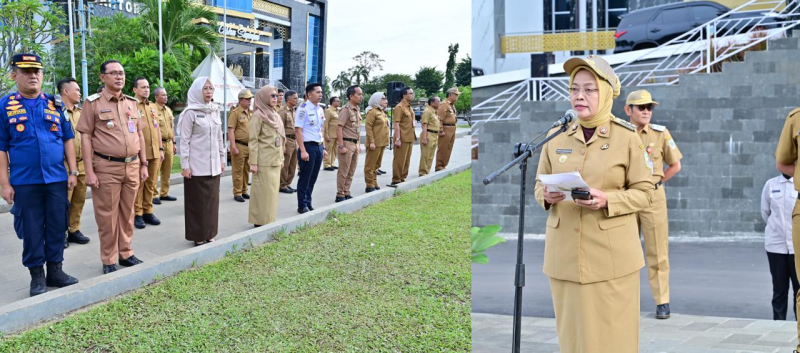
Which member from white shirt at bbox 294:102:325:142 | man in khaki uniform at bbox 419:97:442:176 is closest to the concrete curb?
white shirt at bbox 294:102:325:142

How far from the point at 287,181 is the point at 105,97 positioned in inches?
178

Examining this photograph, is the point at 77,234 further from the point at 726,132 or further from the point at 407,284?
the point at 726,132

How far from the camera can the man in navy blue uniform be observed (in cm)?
400

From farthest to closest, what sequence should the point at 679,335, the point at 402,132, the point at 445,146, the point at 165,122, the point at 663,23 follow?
the point at 445,146, the point at 402,132, the point at 165,122, the point at 663,23, the point at 679,335

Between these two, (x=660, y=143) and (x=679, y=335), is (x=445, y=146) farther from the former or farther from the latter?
(x=679, y=335)

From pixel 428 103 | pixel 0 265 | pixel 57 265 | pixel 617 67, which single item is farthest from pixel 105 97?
pixel 428 103

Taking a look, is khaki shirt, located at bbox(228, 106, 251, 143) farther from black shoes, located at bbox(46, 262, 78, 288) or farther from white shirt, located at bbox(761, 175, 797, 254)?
white shirt, located at bbox(761, 175, 797, 254)

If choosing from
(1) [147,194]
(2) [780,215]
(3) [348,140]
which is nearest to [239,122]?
(3) [348,140]

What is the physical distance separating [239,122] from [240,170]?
1.97ft

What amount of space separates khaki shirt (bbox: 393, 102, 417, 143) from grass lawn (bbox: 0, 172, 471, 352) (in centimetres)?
372

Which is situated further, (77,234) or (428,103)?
(428,103)

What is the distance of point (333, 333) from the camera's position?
11.6 feet

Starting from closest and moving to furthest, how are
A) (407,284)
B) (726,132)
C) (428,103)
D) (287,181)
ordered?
(407,284) < (726,132) < (287,181) < (428,103)

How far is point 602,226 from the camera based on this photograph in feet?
7.64
